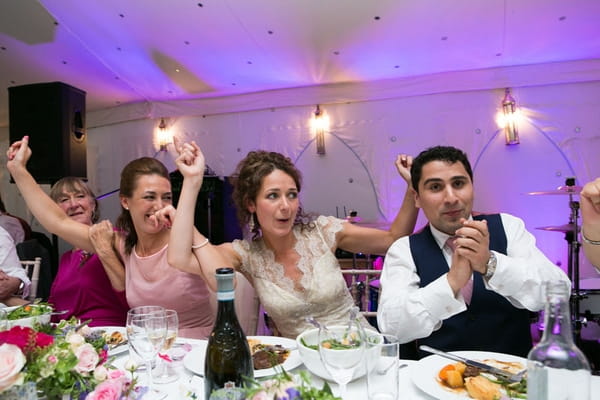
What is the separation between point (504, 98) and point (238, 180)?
4.15 meters

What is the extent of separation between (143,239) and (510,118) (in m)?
4.46

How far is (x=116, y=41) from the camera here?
5.00 meters

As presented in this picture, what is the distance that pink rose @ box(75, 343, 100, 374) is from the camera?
33.2 inches

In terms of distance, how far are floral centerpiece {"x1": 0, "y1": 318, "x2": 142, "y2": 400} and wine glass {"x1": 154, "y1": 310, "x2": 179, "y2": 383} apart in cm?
21

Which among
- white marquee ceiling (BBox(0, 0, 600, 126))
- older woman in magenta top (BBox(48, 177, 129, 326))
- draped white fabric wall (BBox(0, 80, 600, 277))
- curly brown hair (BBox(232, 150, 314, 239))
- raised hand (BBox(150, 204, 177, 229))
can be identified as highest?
white marquee ceiling (BBox(0, 0, 600, 126))

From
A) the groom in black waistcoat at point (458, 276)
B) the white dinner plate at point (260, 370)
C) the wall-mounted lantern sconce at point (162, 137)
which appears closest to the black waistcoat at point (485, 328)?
the groom in black waistcoat at point (458, 276)

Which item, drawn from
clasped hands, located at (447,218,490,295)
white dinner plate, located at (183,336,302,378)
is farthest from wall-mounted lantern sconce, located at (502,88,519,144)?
white dinner plate, located at (183,336,302,378)

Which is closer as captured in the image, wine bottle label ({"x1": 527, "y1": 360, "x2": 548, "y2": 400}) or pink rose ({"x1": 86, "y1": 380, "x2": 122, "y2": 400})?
wine bottle label ({"x1": 527, "y1": 360, "x2": 548, "y2": 400})

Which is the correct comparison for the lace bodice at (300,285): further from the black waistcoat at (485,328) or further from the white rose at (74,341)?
the white rose at (74,341)

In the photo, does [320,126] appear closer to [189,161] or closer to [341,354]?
[189,161]

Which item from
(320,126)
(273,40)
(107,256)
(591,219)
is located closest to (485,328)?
(591,219)

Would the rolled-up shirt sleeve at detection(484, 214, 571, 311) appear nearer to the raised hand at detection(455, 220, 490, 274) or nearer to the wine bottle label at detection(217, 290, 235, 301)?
the raised hand at detection(455, 220, 490, 274)

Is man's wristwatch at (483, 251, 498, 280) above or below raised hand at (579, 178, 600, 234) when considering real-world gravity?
below

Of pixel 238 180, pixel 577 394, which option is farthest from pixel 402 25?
pixel 577 394
